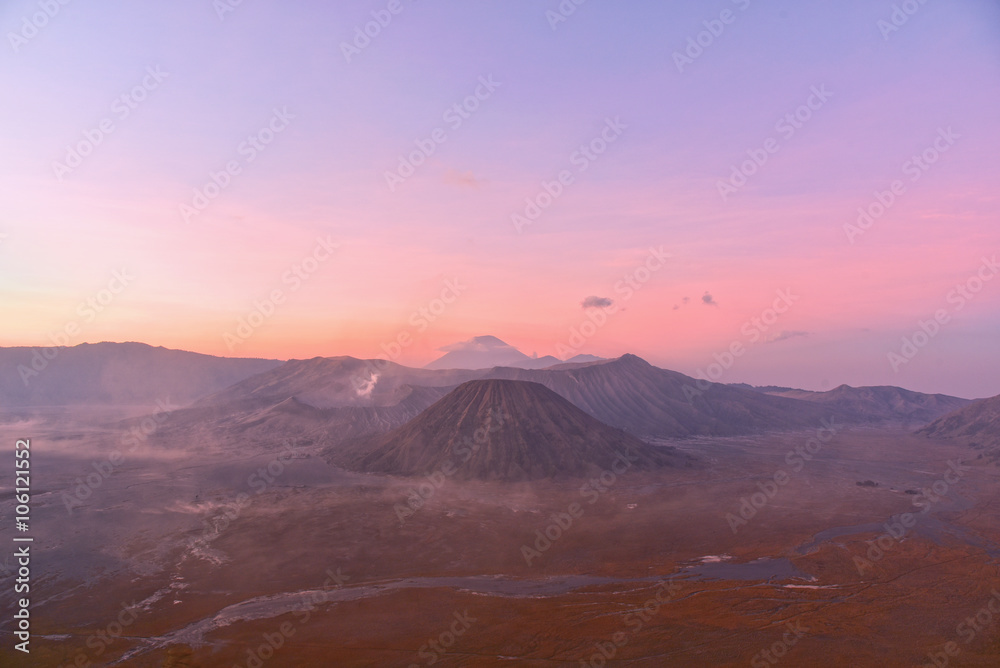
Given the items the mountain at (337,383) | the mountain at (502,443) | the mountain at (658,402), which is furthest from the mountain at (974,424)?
the mountain at (337,383)

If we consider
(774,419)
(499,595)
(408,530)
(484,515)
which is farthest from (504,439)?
(774,419)

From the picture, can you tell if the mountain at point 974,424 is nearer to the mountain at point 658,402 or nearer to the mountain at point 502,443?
the mountain at point 658,402

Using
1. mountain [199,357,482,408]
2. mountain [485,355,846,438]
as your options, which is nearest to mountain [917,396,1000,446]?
mountain [485,355,846,438]

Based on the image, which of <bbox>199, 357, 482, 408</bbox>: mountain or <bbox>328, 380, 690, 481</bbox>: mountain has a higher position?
<bbox>199, 357, 482, 408</bbox>: mountain

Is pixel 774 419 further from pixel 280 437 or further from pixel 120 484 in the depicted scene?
pixel 120 484

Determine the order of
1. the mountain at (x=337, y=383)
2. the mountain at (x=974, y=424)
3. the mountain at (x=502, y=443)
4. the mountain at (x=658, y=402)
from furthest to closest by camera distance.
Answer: the mountain at (x=337, y=383), the mountain at (x=658, y=402), the mountain at (x=974, y=424), the mountain at (x=502, y=443)

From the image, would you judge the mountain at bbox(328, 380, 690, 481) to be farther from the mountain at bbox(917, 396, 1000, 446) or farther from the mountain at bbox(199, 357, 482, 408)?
the mountain at bbox(917, 396, 1000, 446)

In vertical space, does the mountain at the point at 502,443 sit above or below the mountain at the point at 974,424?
above
